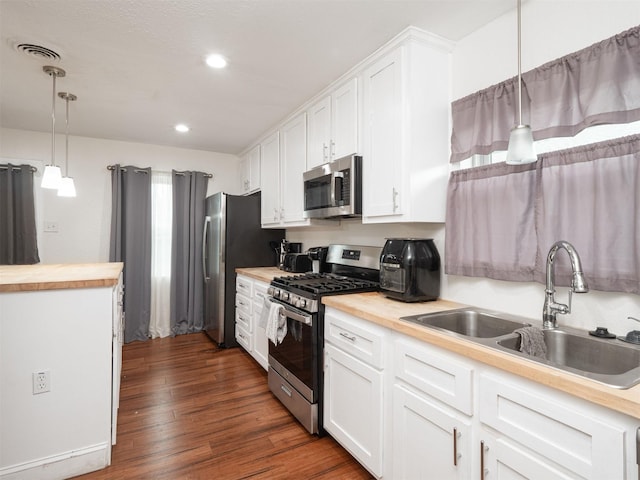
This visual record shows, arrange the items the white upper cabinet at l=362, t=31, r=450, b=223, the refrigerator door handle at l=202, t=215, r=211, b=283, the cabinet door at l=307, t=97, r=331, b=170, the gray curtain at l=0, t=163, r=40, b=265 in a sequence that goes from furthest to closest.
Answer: the refrigerator door handle at l=202, t=215, r=211, b=283
the gray curtain at l=0, t=163, r=40, b=265
the cabinet door at l=307, t=97, r=331, b=170
the white upper cabinet at l=362, t=31, r=450, b=223

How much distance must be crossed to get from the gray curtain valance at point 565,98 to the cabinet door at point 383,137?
→ 376 mm

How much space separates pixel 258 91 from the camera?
2.73 metres

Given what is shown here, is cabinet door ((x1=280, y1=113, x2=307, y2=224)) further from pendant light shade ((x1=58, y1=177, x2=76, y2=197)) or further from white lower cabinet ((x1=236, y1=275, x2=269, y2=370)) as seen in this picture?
pendant light shade ((x1=58, y1=177, x2=76, y2=197))

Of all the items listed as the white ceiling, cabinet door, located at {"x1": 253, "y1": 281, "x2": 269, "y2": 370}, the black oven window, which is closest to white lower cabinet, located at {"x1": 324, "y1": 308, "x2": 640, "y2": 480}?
the black oven window

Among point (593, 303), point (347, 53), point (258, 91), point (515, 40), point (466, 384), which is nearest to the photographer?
point (466, 384)

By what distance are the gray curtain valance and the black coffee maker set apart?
58 cm

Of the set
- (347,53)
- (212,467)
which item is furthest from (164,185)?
(212,467)

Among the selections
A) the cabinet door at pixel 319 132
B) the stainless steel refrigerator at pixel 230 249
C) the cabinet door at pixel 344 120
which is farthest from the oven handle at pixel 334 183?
the stainless steel refrigerator at pixel 230 249

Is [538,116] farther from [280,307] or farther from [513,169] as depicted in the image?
[280,307]

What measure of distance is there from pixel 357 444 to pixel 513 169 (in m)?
1.62

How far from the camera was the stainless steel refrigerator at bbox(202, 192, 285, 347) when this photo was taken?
377 centimetres

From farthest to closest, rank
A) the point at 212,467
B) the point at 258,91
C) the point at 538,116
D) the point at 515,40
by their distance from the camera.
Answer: the point at 258,91 < the point at 212,467 < the point at 515,40 < the point at 538,116

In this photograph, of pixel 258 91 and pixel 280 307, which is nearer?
pixel 280 307

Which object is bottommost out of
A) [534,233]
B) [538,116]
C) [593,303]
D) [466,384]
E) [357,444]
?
[357,444]
